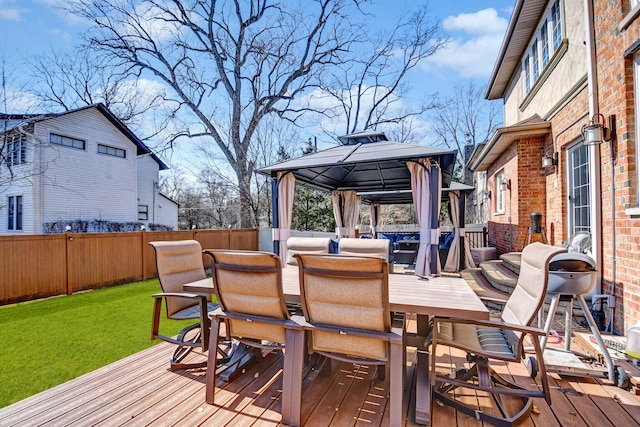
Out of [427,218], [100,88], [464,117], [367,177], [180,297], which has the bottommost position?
[180,297]

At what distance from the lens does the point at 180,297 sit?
3033mm

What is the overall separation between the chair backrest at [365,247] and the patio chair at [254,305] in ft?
5.98

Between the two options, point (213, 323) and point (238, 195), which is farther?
A: point (238, 195)

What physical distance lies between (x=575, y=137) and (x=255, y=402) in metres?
5.76

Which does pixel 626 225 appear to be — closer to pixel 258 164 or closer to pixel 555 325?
pixel 555 325

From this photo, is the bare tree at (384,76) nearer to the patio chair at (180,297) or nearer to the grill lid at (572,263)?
the patio chair at (180,297)

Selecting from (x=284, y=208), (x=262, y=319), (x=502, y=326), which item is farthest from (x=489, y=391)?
(x=284, y=208)

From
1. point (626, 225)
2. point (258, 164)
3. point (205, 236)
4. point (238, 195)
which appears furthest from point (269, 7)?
point (626, 225)

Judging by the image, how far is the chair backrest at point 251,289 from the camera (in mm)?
2277

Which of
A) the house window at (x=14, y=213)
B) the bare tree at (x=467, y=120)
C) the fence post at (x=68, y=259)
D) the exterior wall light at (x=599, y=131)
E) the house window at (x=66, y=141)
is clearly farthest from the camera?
the bare tree at (x=467, y=120)

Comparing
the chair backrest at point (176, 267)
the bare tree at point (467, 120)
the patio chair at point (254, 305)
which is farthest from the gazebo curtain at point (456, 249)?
the bare tree at point (467, 120)

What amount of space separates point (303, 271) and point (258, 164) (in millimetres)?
13973

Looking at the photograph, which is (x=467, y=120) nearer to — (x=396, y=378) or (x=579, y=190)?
(x=579, y=190)

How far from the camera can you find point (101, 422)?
2.22 m
